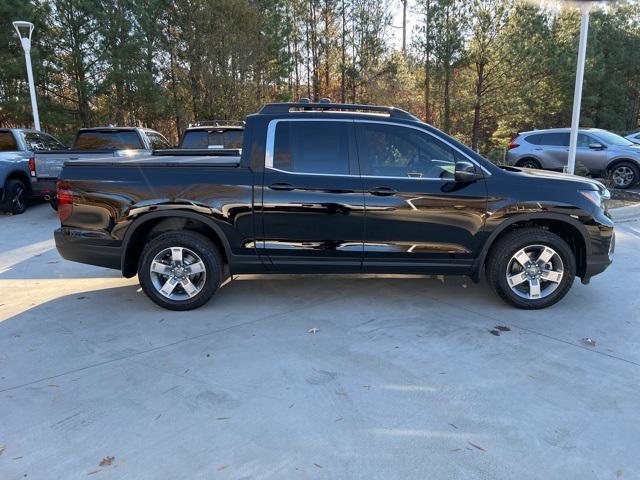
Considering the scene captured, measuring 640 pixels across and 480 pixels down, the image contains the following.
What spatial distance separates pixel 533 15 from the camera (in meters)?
17.5

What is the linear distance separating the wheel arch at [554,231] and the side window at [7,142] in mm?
10187

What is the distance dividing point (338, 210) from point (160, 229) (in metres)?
1.79

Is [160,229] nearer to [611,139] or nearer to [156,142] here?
[156,142]

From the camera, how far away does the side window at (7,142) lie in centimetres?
1030

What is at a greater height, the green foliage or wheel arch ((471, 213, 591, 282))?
the green foliage

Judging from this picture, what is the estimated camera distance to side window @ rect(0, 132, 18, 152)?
406 inches

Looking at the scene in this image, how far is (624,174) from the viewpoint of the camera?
1250cm

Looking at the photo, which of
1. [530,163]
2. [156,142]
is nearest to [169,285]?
[156,142]

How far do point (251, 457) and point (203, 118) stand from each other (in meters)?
18.2

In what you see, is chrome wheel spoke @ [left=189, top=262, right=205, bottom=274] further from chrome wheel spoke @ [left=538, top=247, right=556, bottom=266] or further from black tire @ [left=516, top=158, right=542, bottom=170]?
black tire @ [left=516, top=158, right=542, bottom=170]

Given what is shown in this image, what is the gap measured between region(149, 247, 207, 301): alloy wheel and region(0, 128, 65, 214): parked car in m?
6.27

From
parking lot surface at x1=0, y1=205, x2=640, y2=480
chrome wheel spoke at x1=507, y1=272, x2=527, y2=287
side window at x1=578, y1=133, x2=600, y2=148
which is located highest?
side window at x1=578, y1=133, x2=600, y2=148

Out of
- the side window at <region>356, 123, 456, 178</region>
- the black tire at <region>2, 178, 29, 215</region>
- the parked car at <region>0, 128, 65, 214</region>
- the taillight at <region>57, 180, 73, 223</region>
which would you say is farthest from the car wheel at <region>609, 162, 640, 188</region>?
the black tire at <region>2, 178, 29, 215</region>

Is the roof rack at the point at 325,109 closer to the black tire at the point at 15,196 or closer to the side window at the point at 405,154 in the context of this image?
the side window at the point at 405,154
